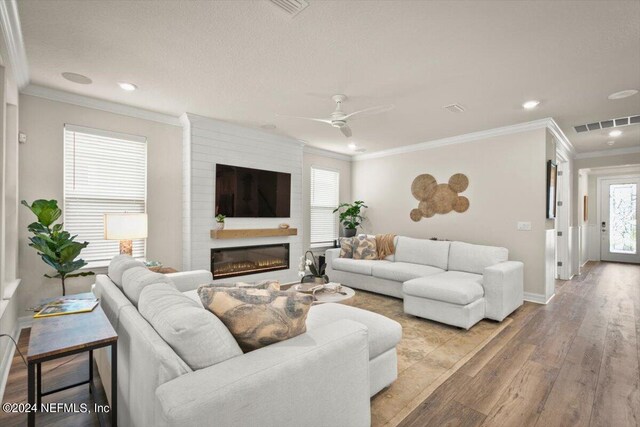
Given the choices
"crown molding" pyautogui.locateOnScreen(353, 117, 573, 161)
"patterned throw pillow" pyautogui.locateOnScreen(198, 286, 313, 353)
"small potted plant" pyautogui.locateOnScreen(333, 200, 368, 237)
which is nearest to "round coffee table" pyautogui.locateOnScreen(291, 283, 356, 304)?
"patterned throw pillow" pyautogui.locateOnScreen(198, 286, 313, 353)

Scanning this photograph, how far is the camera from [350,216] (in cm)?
652

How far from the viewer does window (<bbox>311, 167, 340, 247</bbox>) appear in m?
6.27

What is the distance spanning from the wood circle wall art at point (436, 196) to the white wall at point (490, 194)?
0.09 m

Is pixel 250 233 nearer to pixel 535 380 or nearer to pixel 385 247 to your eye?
pixel 385 247

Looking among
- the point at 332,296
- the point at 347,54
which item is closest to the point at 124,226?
the point at 332,296

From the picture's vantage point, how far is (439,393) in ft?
7.00

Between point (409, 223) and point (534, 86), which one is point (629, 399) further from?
point (409, 223)

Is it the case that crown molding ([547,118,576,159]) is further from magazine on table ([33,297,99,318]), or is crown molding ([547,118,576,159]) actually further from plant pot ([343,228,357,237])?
magazine on table ([33,297,99,318])

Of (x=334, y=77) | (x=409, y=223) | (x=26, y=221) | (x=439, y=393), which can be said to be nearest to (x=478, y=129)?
(x=409, y=223)

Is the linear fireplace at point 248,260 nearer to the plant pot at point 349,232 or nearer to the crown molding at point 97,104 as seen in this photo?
the plant pot at point 349,232

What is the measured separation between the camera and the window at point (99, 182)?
3.56 metres

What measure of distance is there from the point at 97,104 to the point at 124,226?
1.66 metres

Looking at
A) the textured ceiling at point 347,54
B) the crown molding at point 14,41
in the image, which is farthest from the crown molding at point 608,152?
the crown molding at point 14,41

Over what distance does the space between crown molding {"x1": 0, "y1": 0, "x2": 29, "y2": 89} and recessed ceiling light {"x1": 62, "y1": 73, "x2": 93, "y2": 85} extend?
294 mm
